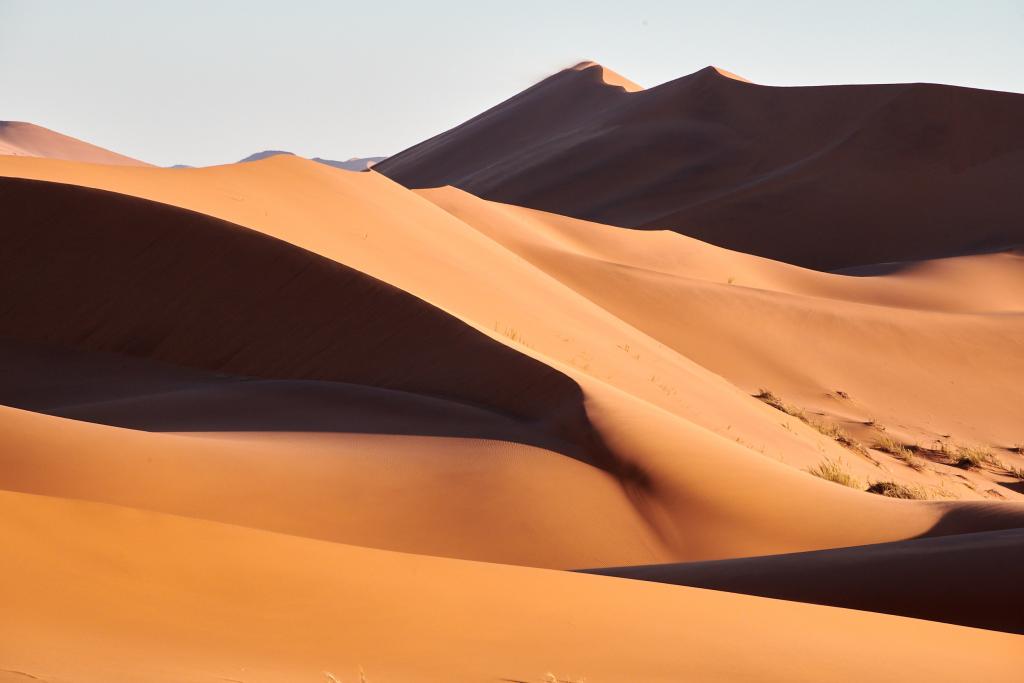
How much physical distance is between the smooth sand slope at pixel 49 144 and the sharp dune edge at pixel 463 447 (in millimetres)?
102300

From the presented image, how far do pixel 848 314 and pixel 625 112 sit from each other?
A: 3785 cm

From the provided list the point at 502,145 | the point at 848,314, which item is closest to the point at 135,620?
the point at 848,314

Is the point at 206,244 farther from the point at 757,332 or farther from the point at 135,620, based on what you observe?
the point at 757,332

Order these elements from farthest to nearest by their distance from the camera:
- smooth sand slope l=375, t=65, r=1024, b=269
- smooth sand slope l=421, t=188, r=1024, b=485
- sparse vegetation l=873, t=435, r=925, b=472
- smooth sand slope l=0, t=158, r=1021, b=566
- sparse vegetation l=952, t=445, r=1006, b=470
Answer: smooth sand slope l=375, t=65, r=1024, b=269 < smooth sand slope l=421, t=188, r=1024, b=485 < sparse vegetation l=952, t=445, r=1006, b=470 < sparse vegetation l=873, t=435, r=925, b=472 < smooth sand slope l=0, t=158, r=1021, b=566

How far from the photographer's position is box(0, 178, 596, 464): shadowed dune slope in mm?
11234

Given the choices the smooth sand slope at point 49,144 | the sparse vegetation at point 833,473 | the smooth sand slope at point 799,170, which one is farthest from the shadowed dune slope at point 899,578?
the smooth sand slope at point 49,144

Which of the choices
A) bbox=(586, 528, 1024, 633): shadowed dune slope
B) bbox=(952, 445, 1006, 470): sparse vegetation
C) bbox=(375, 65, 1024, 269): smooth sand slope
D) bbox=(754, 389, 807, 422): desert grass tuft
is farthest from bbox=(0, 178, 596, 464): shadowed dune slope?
bbox=(375, 65, 1024, 269): smooth sand slope

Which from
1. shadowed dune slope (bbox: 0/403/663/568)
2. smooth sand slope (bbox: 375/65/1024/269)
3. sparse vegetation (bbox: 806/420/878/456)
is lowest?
shadowed dune slope (bbox: 0/403/663/568)

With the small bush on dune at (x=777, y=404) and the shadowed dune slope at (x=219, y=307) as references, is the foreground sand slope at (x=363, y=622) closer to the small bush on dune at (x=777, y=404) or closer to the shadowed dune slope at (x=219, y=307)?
the shadowed dune slope at (x=219, y=307)

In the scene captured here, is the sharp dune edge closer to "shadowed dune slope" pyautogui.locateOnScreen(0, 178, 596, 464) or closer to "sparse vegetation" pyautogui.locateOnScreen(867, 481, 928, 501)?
"shadowed dune slope" pyautogui.locateOnScreen(0, 178, 596, 464)

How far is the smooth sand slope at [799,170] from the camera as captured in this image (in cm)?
4309

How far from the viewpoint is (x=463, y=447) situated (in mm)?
9203

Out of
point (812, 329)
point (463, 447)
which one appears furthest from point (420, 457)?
point (812, 329)

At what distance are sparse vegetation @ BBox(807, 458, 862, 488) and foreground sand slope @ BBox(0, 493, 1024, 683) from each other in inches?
295
